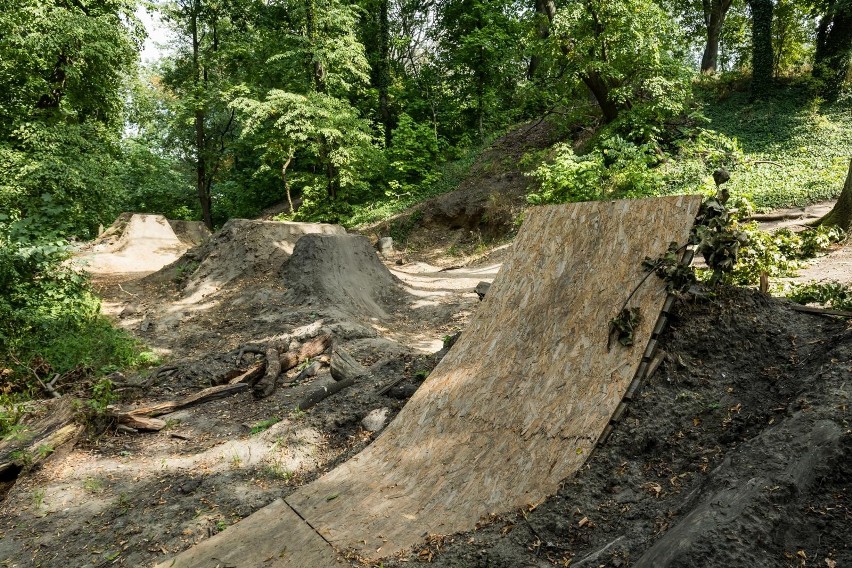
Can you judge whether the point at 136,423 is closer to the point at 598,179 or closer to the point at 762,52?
the point at 598,179

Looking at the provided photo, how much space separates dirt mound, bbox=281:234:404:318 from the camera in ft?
31.9

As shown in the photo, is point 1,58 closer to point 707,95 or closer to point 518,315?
point 518,315

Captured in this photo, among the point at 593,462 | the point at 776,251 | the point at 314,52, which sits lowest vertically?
the point at 593,462

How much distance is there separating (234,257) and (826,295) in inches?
421

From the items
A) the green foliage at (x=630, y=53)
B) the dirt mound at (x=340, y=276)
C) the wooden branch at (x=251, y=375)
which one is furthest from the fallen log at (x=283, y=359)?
the green foliage at (x=630, y=53)

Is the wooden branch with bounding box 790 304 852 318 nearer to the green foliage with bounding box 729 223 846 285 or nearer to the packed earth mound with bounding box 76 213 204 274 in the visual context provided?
the green foliage with bounding box 729 223 846 285

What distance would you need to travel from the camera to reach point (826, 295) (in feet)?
11.8

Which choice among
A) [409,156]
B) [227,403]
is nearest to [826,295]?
[227,403]

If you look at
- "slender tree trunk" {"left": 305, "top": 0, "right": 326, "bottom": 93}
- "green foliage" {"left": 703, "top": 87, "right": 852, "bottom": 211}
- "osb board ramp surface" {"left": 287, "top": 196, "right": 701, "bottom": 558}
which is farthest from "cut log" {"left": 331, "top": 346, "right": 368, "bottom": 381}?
"slender tree trunk" {"left": 305, "top": 0, "right": 326, "bottom": 93}

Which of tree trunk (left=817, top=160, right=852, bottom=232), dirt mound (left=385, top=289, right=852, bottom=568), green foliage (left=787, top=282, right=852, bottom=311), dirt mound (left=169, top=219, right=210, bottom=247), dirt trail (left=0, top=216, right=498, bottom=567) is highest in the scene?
dirt mound (left=169, top=219, right=210, bottom=247)

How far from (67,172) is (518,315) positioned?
10364 millimetres

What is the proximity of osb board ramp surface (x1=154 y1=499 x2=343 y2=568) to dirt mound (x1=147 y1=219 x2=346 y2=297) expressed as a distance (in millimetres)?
8006

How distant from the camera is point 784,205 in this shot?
862cm

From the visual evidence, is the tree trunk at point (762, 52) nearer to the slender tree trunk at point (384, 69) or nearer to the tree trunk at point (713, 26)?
the tree trunk at point (713, 26)
